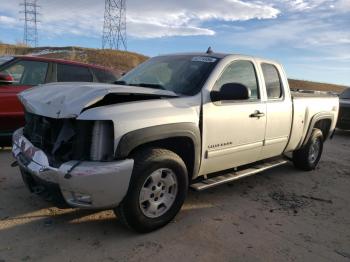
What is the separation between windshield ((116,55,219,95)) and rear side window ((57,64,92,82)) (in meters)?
2.47

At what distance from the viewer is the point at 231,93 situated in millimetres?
4238

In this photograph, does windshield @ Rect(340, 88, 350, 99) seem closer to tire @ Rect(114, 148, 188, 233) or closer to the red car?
the red car

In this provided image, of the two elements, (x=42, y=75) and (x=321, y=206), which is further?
(x=42, y=75)

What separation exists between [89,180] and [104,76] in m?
4.94

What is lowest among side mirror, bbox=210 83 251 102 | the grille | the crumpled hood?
the grille

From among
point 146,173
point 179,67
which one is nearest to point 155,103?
point 146,173

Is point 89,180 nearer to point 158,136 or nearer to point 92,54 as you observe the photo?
point 158,136

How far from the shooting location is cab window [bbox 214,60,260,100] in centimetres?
463

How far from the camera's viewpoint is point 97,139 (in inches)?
132

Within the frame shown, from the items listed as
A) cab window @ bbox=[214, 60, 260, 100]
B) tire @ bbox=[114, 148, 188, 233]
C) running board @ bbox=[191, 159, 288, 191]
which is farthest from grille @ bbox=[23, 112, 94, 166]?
cab window @ bbox=[214, 60, 260, 100]

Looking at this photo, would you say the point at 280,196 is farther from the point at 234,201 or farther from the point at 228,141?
Result: the point at 228,141

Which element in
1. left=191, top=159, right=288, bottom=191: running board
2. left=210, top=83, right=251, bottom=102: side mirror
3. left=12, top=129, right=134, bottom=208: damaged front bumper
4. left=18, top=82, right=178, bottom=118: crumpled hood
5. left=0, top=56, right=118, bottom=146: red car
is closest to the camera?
left=12, top=129, right=134, bottom=208: damaged front bumper

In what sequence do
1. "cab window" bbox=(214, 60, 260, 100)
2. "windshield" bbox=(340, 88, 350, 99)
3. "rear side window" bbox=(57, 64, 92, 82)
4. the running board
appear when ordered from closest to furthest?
1. the running board
2. "cab window" bbox=(214, 60, 260, 100)
3. "rear side window" bbox=(57, 64, 92, 82)
4. "windshield" bbox=(340, 88, 350, 99)

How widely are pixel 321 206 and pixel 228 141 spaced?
165cm
